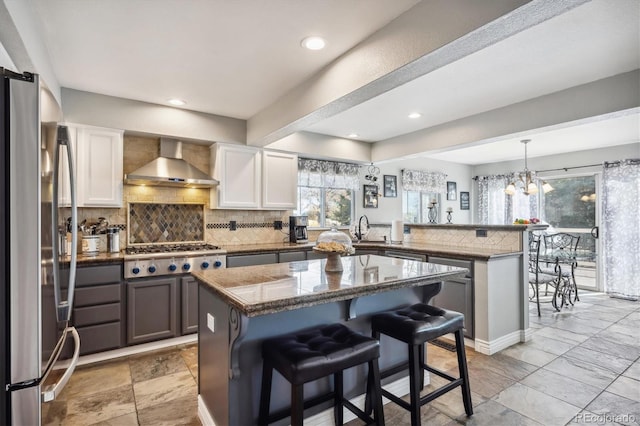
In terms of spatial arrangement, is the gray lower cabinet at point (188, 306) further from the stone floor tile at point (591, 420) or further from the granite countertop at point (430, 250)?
the stone floor tile at point (591, 420)

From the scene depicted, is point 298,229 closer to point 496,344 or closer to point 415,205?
point 496,344

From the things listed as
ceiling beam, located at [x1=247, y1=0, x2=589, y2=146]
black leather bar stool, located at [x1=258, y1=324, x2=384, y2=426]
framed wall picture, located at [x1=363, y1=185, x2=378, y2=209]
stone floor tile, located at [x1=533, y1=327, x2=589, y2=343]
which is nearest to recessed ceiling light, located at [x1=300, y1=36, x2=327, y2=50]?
ceiling beam, located at [x1=247, y1=0, x2=589, y2=146]

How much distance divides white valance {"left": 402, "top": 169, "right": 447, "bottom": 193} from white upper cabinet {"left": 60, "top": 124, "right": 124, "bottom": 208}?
4892 millimetres

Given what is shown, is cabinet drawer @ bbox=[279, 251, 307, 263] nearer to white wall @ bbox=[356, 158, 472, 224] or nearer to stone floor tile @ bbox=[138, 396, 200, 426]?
white wall @ bbox=[356, 158, 472, 224]

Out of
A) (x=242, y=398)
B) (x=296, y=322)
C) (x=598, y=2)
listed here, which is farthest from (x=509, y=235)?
(x=242, y=398)

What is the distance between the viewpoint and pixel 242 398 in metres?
1.77

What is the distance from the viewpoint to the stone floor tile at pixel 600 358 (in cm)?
289

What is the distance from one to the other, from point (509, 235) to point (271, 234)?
3.05m

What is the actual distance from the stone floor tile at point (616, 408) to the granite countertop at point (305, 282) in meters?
1.32

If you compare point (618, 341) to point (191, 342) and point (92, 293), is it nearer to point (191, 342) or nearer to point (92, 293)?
point (191, 342)

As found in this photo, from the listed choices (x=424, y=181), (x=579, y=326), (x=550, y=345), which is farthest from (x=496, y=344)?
(x=424, y=181)

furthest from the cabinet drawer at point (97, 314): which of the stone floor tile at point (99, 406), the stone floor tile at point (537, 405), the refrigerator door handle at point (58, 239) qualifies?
the stone floor tile at point (537, 405)

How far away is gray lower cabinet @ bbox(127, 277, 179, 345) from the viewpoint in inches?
125

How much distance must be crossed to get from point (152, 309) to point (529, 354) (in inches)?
147
